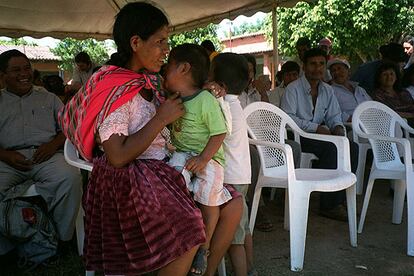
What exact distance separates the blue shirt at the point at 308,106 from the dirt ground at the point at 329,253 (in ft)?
2.88

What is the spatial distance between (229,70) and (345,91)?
2954 mm

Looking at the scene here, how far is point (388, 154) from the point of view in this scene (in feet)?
11.5

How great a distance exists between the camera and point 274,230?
11.3 ft

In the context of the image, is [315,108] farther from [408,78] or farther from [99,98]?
[99,98]

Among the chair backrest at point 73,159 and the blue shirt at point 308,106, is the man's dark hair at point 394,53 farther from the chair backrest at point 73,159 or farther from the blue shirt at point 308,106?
the chair backrest at point 73,159

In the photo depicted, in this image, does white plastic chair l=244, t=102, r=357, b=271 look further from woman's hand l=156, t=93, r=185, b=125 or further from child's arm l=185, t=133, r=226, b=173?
woman's hand l=156, t=93, r=185, b=125

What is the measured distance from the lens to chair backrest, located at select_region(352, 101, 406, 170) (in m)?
3.44

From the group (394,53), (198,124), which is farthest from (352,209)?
(394,53)

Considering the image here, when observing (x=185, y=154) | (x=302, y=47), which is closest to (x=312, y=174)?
(x=185, y=154)

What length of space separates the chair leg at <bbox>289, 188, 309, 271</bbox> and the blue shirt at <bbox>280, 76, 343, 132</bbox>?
1.29 metres

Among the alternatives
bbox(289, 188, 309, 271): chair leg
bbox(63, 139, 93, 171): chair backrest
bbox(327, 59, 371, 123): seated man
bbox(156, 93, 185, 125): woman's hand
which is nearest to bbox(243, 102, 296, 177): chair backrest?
bbox(289, 188, 309, 271): chair leg

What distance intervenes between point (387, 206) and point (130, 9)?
3278mm

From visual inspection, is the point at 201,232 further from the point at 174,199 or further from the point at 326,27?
the point at 326,27

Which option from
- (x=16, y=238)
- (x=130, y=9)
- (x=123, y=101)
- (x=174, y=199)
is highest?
(x=130, y=9)
